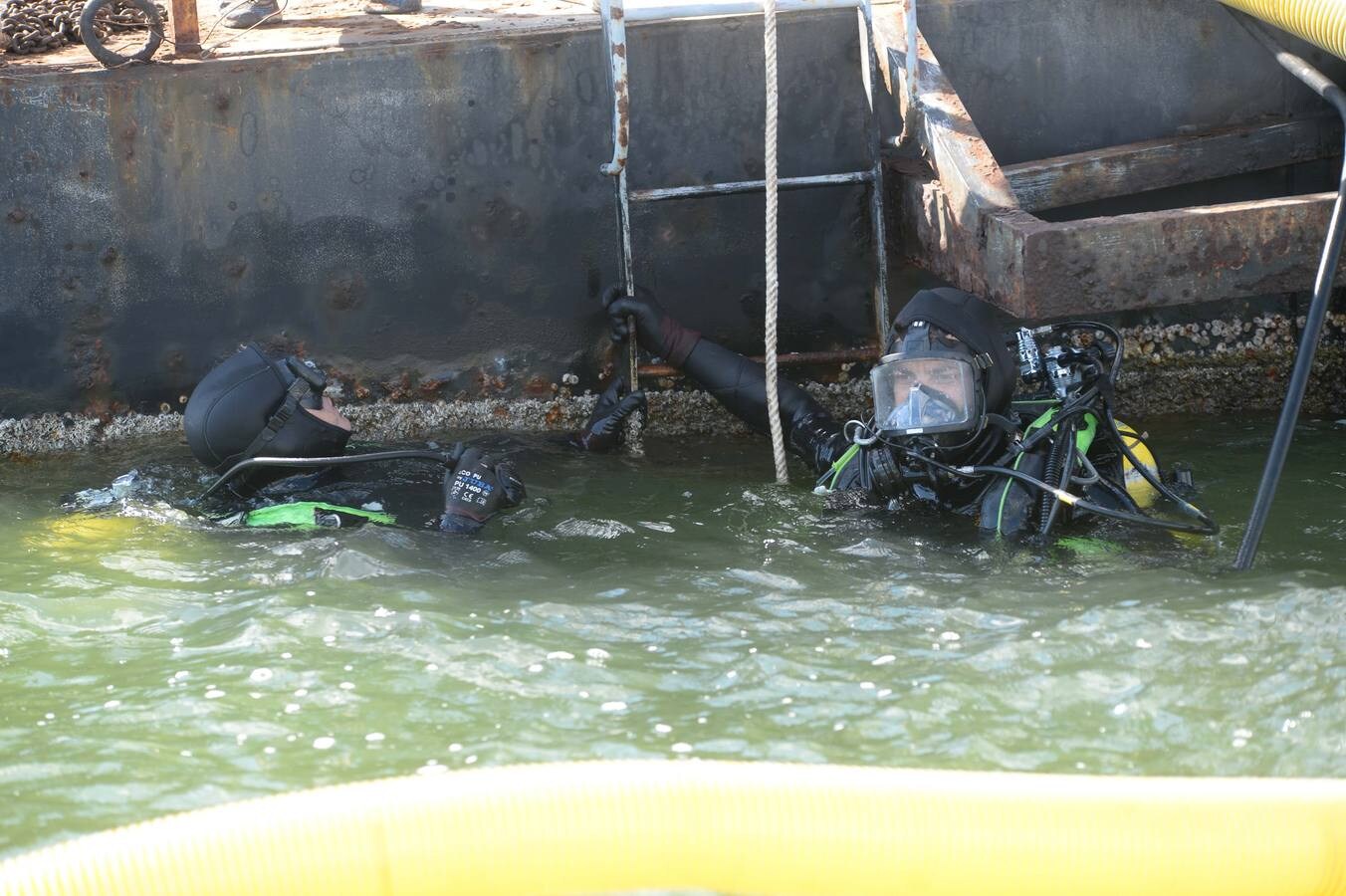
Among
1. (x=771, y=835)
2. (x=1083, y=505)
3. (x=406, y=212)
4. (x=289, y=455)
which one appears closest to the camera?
(x=771, y=835)

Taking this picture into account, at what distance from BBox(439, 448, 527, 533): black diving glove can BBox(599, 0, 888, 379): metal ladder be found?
1038 millimetres

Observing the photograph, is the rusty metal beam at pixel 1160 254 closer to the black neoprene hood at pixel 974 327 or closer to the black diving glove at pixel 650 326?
the black neoprene hood at pixel 974 327

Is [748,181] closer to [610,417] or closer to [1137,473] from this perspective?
[610,417]

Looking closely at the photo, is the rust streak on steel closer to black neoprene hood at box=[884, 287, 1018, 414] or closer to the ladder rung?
the ladder rung

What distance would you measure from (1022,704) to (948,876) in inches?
35.1

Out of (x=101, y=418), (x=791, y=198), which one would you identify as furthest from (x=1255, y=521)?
(x=101, y=418)

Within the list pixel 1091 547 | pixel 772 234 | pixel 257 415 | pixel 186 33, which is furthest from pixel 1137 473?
pixel 186 33

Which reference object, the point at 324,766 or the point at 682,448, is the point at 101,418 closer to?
the point at 682,448

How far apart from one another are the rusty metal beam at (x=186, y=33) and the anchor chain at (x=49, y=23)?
0.18 metres

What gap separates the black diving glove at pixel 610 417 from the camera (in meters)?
5.52

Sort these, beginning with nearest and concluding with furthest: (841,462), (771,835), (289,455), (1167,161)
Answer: (771,835) < (289,455) < (841,462) < (1167,161)

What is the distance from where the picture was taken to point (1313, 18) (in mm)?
4762

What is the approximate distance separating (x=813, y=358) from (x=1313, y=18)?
7.13 feet

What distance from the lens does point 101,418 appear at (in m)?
5.76
